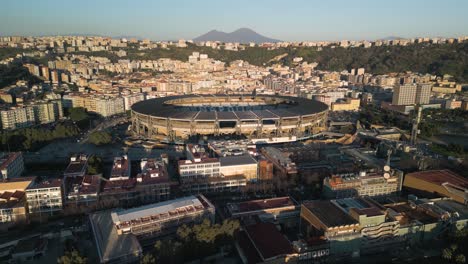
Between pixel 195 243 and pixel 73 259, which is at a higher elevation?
pixel 73 259

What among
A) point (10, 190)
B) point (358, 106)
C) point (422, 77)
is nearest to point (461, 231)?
point (10, 190)

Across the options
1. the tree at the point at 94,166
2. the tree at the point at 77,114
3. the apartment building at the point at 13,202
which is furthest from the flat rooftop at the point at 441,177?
the tree at the point at 77,114

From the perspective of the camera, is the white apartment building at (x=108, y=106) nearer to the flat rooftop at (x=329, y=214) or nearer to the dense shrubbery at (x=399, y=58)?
the flat rooftop at (x=329, y=214)

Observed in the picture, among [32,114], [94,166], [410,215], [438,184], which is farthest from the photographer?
[32,114]

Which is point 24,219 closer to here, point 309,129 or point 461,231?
point 461,231

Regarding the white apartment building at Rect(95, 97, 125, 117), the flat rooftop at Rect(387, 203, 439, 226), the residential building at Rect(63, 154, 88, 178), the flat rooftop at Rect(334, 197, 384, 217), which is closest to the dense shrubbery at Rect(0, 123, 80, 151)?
the residential building at Rect(63, 154, 88, 178)

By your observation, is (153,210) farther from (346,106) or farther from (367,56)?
(367,56)

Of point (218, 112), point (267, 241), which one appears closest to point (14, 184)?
point (267, 241)
